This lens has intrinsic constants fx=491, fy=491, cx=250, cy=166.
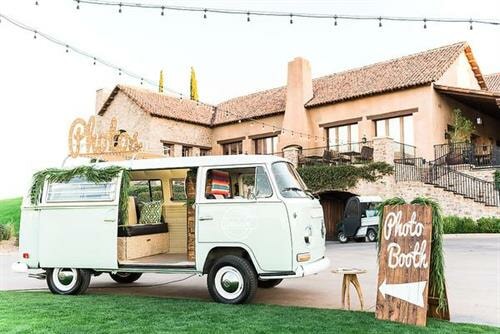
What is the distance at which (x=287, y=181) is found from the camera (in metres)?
7.67

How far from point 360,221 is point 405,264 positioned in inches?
580

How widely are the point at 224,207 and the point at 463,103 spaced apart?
74.5 ft

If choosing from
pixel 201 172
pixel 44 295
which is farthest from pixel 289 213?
pixel 44 295

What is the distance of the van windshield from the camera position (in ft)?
24.6

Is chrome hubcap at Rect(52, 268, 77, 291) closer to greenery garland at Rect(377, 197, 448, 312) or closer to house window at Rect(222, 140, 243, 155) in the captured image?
greenery garland at Rect(377, 197, 448, 312)

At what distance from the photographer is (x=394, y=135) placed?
25453mm

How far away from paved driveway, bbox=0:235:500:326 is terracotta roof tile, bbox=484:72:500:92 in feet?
61.3

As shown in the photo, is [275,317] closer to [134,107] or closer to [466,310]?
[466,310]

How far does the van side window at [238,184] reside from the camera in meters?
7.48

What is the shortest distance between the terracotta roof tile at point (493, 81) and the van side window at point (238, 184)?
84.8ft

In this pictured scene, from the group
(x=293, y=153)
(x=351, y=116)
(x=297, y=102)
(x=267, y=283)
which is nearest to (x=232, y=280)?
(x=267, y=283)

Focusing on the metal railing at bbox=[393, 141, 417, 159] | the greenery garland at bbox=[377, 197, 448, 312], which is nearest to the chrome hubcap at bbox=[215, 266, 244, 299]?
the greenery garland at bbox=[377, 197, 448, 312]

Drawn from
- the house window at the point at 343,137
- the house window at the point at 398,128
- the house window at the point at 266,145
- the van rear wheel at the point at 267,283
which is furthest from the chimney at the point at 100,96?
the van rear wheel at the point at 267,283

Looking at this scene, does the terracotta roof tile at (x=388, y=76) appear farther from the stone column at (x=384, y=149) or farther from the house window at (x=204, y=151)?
the house window at (x=204, y=151)
